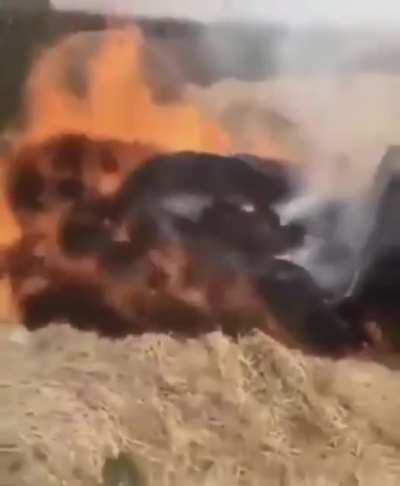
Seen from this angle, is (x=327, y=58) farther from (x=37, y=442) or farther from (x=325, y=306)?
(x=37, y=442)

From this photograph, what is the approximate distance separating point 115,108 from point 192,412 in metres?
0.34

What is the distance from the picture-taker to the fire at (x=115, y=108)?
4.17ft

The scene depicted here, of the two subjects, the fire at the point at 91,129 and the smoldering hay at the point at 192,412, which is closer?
the smoldering hay at the point at 192,412

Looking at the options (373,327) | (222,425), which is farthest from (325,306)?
(222,425)

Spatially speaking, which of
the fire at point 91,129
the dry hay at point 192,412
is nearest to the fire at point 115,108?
the fire at point 91,129

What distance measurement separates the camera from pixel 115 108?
1.28 meters

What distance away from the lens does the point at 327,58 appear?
125 centimetres

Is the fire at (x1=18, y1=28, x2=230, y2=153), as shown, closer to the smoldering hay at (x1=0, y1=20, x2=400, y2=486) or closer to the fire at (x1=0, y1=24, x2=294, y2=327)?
the fire at (x1=0, y1=24, x2=294, y2=327)

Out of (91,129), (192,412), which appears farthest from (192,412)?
(91,129)

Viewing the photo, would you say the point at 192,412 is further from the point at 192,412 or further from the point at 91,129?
the point at 91,129

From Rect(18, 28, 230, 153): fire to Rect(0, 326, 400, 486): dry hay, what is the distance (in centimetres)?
22

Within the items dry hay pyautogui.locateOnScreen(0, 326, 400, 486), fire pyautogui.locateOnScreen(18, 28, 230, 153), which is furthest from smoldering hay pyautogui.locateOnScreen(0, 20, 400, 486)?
fire pyautogui.locateOnScreen(18, 28, 230, 153)

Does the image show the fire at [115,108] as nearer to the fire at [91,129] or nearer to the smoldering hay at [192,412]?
the fire at [91,129]

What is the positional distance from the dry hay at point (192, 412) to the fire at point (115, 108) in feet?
0.71
